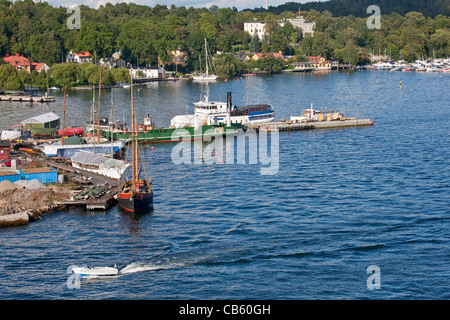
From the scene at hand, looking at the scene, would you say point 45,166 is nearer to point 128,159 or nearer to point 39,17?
point 128,159

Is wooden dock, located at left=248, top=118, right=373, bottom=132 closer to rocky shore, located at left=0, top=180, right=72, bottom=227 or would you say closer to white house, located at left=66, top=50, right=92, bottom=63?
rocky shore, located at left=0, top=180, right=72, bottom=227

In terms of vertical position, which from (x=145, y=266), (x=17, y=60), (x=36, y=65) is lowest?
(x=145, y=266)

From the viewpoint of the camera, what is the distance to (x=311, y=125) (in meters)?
64.5

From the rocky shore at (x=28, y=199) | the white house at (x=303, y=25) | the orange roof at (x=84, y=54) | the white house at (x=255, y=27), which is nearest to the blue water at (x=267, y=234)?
the rocky shore at (x=28, y=199)

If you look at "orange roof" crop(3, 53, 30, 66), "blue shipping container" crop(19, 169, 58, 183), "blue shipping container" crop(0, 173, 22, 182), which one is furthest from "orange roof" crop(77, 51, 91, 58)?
"blue shipping container" crop(0, 173, 22, 182)

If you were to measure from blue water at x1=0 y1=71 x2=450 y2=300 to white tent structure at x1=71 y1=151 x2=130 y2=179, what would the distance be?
2982 mm

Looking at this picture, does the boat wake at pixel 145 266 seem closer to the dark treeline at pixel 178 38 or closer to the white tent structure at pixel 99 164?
the white tent structure at pixel 99 164

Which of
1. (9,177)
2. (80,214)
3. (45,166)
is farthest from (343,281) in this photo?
(45,166)

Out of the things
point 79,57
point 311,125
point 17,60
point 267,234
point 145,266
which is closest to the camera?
point 145,266

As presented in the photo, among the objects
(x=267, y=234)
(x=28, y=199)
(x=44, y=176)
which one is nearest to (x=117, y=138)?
(x=44, y=176)

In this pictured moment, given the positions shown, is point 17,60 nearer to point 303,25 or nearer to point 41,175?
point 41,175

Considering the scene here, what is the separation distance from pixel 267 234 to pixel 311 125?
116 feet

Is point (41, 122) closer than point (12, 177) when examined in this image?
No

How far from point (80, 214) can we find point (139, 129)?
79.1 feet
